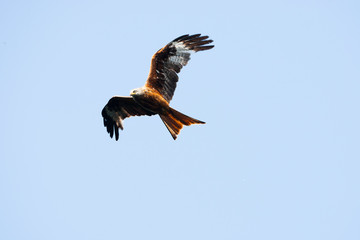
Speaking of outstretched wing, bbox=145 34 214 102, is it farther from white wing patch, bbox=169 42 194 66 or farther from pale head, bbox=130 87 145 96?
pale head, bbox=130 87 145 96

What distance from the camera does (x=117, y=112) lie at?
452 inches

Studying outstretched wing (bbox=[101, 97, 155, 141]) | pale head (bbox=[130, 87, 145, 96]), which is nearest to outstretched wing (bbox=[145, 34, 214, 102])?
pale head (bbox=[130, 87, 145, 96])

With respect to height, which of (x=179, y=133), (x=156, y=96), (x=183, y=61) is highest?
(x=183, y=61)

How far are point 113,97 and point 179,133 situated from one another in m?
1.86

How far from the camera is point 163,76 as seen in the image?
10.5 metres

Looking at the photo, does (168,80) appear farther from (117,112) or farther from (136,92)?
(117,112)

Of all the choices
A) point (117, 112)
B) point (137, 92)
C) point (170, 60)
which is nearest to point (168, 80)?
point (170, 60)

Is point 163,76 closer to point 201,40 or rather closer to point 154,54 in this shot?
point 154,54

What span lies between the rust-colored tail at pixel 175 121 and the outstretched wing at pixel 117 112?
69cm

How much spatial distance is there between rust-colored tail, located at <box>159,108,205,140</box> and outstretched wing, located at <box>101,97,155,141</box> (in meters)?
0.69

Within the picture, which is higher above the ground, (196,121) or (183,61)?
(183,61)

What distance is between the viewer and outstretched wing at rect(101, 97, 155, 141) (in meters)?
11.2

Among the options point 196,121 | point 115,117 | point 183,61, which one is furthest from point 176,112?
point 115,117

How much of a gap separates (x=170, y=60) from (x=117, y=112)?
6.55 feet
